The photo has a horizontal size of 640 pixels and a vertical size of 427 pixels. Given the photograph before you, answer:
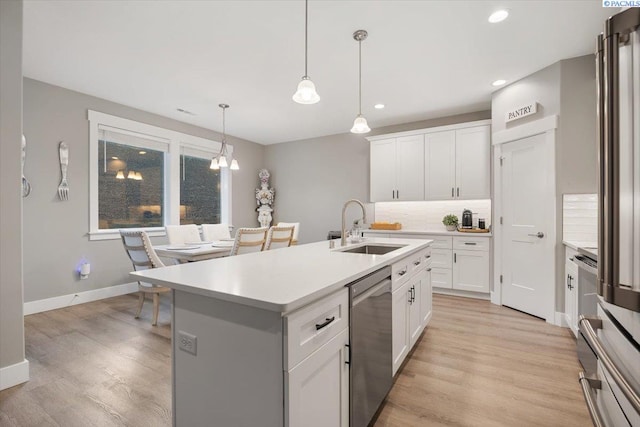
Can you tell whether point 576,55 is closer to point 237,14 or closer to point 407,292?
point 407,292

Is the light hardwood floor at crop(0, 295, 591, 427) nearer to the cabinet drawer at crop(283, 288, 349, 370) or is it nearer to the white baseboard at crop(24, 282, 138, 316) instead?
the white baseboard at crop(24, 282, 138, 316)

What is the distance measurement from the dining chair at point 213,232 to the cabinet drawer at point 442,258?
3336 mm

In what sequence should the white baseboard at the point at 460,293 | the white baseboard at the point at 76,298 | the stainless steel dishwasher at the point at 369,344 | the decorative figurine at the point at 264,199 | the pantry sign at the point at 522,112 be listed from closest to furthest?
1. the stainless steel dishwasher at the point at 369,344
2. the pantry sign at the point at 522,112
3. the white baseboard at the point at 76,298
4. the white baseboard at the point at 460,293
5. the decorative figurine at the point at 264,199

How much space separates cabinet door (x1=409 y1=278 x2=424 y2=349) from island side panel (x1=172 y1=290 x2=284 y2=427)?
5.04 feet

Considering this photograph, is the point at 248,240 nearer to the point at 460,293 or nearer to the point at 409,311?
the point at 409,311

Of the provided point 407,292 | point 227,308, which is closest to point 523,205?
point 407,292

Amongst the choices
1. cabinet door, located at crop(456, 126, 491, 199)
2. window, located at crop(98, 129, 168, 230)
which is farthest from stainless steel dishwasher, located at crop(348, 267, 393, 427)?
window, located at crop(98, 129, 168, 230)

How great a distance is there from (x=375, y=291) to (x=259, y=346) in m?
0.78

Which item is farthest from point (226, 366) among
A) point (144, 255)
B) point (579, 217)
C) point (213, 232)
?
point (213, 232)

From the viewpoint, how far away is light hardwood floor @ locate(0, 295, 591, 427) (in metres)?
1.76

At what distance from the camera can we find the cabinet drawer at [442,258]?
4.41 metres

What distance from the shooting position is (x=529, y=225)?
3510 mm

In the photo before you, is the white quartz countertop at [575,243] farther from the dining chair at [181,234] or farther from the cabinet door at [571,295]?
the dining chair at [181,234]

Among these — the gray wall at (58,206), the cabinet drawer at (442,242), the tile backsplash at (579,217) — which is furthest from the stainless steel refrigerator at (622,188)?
the gray wall at (58,206)
